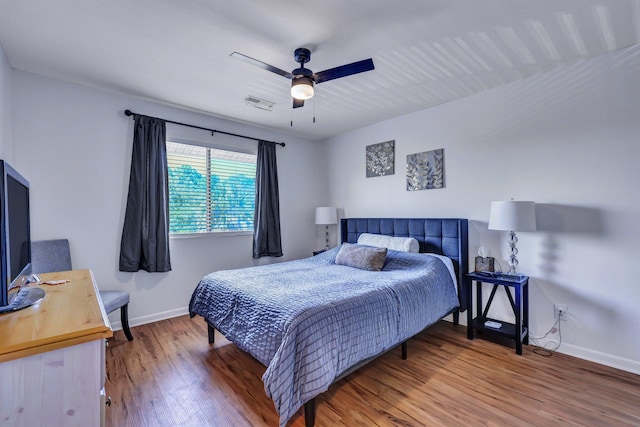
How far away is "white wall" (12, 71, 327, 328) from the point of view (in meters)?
2.70

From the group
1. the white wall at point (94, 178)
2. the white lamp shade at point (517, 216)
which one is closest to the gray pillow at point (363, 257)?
the white lamp shade at point (517, 216)

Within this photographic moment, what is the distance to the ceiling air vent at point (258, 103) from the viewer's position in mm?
3252

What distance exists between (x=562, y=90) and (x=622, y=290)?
5.93ft

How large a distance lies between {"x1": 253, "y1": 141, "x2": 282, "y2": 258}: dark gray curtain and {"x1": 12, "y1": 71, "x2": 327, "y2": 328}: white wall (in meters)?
0.49

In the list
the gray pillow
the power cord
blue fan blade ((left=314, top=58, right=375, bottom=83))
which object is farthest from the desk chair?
the power cord

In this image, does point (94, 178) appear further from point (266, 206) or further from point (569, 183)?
point (569, 183)

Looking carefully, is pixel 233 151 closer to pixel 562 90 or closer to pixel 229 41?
pixel 229 41

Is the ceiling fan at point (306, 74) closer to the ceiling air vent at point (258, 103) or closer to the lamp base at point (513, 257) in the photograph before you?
the ceiling air vent at point (258, 103)

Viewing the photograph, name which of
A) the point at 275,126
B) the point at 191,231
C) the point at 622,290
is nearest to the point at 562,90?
the point at 622,290

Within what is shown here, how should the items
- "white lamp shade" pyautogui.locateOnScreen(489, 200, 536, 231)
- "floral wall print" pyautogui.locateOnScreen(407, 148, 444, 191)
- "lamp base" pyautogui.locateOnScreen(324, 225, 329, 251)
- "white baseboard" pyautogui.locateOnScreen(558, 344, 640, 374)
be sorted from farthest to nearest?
"lamp base" pyautogui.locateOnScreen(324, 225, 329, 251), "floral wall print" pyautogui.locateOnScreen(407, 148, 444, 191), "white lamp shade" pyautogui.locateOnScreen(489, 200, 536, 231), "white baseboard" pyautogui.locateOnScreen(558, 344, 640, 374)

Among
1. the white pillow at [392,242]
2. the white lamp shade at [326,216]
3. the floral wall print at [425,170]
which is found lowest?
the white pillow at [392,242]

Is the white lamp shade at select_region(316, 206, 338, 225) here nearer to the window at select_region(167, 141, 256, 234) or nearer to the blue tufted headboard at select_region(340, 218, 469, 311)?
the blue tufted headboard at select_region(340, 218, 469, 311)

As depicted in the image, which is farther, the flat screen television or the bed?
the bed

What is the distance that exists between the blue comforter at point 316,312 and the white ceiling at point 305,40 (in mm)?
1889
